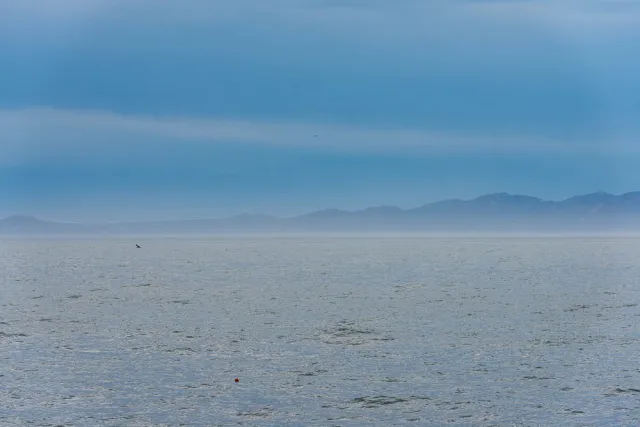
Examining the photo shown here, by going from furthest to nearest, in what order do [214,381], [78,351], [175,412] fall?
[78,351], [214,381], [175,412]

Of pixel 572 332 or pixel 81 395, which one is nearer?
pixel 81 395

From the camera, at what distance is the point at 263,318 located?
45.3m

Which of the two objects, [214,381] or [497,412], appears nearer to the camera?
Result: [497,412]

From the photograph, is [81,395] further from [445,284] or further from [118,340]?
[445,284]

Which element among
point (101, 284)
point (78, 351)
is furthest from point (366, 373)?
point (101, 284)

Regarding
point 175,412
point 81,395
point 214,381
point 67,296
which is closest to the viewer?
point 175,412

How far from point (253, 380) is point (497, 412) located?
27.3 ft

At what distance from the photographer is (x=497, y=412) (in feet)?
80.1

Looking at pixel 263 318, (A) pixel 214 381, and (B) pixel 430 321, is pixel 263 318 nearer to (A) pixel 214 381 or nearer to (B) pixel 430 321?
(B) pixel 430 321

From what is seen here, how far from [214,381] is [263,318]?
16.9 metres

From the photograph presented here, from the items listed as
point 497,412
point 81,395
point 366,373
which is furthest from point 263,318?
point 497,412

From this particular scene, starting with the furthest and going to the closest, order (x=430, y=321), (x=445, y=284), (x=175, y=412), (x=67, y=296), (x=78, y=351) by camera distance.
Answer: (x=445, y=284)
(x=67, y=296)
(x=430, y=321)
(x=78, y=351)
(x=175, y=412)

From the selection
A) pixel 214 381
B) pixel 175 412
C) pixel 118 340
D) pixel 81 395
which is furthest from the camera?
pixel 118 340

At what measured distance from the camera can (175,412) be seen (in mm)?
24328
